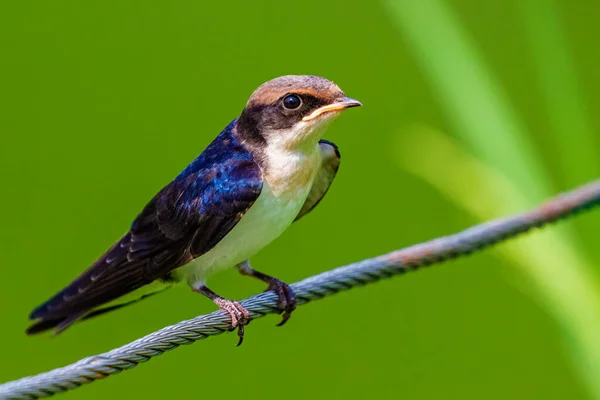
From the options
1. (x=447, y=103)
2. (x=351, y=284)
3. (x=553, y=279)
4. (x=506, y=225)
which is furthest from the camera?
(x=447, y=103)

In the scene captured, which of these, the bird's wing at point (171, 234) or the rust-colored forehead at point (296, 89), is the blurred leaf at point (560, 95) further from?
the bird's wing at point (171, 234)

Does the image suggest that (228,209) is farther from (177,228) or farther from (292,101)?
(292,101)

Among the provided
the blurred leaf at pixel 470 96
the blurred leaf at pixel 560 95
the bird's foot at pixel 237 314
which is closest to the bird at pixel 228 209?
the bird's foot at pixel 237 314

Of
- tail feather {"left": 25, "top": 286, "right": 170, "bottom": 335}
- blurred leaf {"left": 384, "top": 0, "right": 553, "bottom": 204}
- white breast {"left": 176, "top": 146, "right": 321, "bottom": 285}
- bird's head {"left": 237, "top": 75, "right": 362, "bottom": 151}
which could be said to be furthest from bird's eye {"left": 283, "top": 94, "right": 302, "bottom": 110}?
tail feather {"left": 25, "top": 286, "right": 170, "bottom": 335}

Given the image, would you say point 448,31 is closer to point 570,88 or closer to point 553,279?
point 570,88

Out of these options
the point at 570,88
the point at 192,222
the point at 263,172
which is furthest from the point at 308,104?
the point at 570,88

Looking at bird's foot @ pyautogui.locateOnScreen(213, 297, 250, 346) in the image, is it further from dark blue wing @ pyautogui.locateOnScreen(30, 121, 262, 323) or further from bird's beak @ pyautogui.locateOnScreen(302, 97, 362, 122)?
bird's beak @ pyautogui.locateOnScreen(302, 97, 362, 122)
